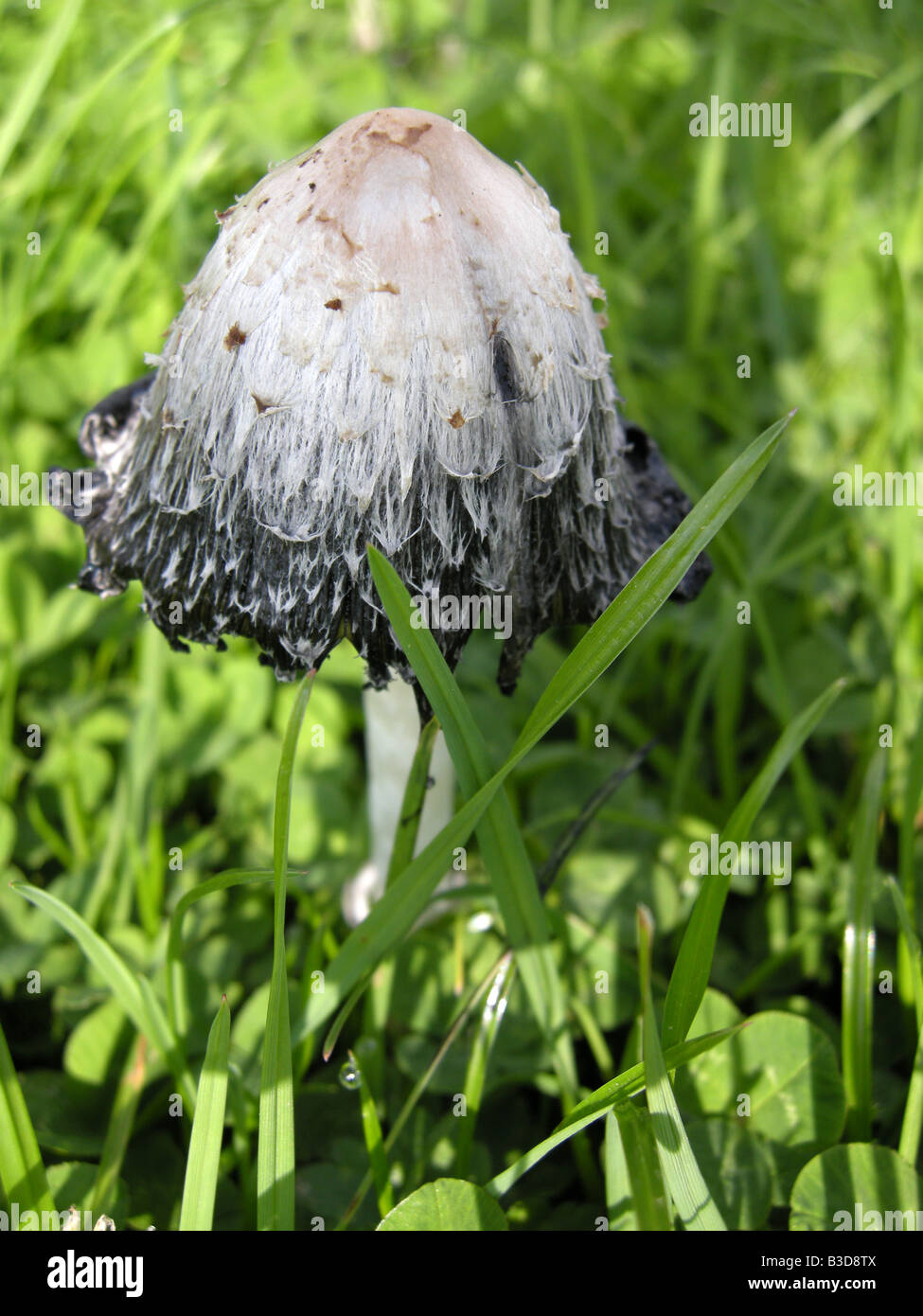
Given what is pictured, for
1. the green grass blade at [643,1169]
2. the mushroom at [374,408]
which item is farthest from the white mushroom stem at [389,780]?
the green grass blade at [643,1169]

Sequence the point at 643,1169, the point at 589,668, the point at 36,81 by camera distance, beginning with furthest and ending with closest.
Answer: the point at 36,81 → the point at 589,668 → the point at 643,1169

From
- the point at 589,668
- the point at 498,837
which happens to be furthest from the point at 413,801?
the point at 589,668

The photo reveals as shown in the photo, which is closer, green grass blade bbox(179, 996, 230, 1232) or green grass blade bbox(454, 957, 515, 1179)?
green grass blade bbox(179, 996, 230, 1232)

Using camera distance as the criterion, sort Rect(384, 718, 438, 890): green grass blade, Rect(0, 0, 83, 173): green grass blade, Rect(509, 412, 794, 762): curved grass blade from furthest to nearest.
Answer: Rect(0, 0, 83, 173): green grass blade, Rect(384, 718, 438, 890): green grass blade, Rect(509, 412, 794, 762): curved grass blade

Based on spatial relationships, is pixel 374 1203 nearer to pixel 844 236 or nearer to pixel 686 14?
pixel 844 236

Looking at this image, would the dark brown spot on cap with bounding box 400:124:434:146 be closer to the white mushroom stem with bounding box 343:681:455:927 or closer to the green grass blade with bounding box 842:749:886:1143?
the white mushroom stem with bounding box 343:681:455:927

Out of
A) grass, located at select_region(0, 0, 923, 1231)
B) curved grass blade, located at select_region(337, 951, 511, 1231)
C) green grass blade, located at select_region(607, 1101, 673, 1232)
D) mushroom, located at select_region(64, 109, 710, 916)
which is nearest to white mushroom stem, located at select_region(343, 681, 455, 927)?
grass, located at select_region(0, 0, 923, 1231)

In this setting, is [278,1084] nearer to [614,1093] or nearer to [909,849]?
[614,1093]
